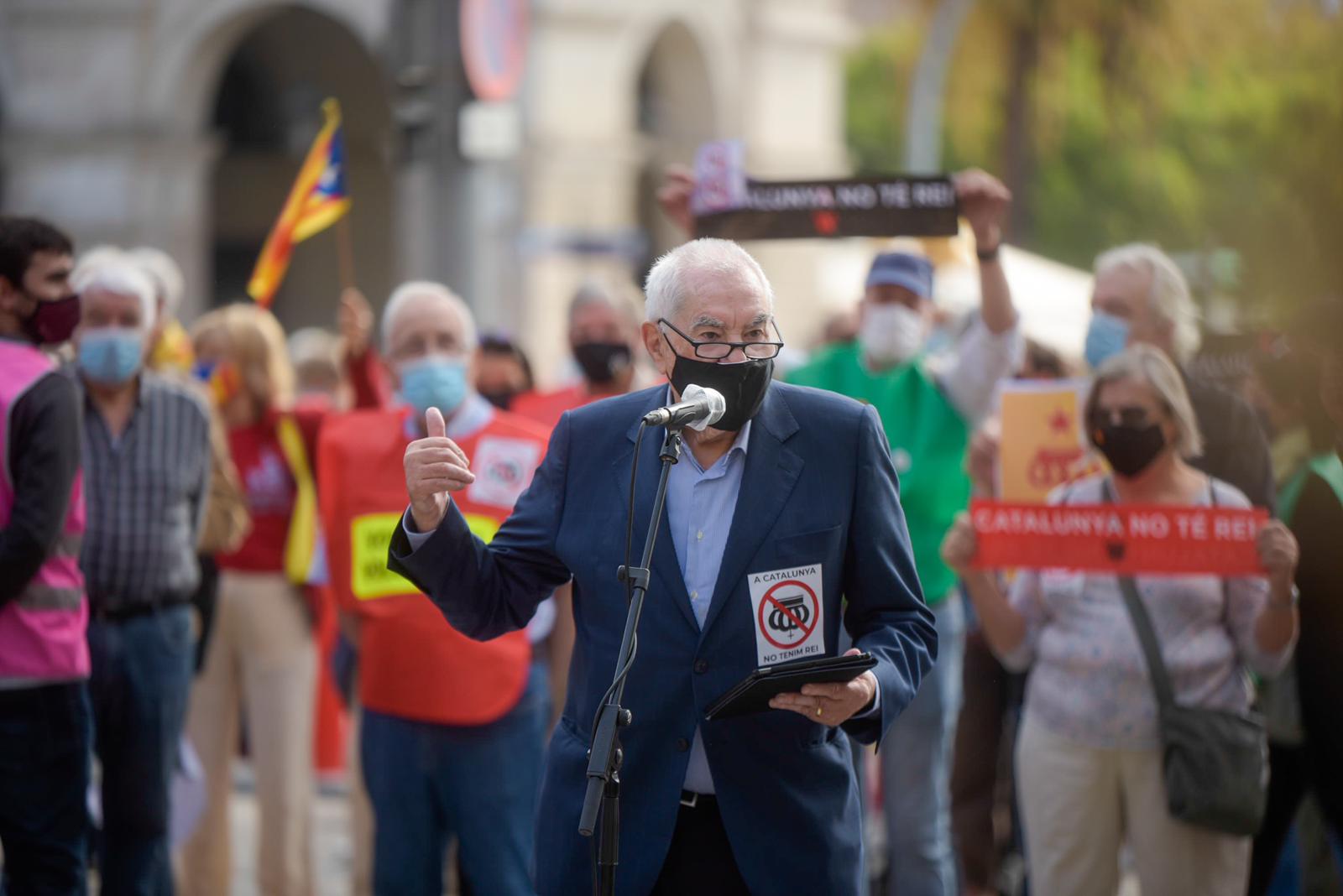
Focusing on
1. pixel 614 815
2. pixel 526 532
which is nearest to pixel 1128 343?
pixel 526 532

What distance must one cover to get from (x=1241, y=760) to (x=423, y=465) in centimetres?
269

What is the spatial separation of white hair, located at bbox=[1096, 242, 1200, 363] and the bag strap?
1.21 m

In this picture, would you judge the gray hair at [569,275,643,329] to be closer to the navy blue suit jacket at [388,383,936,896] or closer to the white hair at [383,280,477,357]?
the white hair at [383,280,477,357]

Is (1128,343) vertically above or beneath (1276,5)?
beneath

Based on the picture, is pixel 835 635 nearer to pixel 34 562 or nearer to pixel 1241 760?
pixel 1241 760

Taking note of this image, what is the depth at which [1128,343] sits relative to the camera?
630cm

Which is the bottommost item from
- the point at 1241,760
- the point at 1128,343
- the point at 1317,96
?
the point at 1241,760

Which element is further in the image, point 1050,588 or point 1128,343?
point 1128,343

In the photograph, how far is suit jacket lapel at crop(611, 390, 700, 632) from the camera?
3879 millimetres

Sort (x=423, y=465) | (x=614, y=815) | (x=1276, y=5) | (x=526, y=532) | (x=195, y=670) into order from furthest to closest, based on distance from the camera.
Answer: (x=1276, y=5) < (x=195, y=670) < (x=526, y=532) < (x=423, y=465) < (x=614, y=815)

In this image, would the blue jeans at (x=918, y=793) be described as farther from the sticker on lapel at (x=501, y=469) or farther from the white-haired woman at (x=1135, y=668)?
the sticker on lapel at (x=501, y=469)

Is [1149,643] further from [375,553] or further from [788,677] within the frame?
[375,553]

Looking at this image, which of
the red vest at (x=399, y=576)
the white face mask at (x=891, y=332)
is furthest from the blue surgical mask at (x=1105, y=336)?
the red vest at (x=399, y=576)

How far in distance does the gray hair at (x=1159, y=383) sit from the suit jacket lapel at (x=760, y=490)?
181cm
